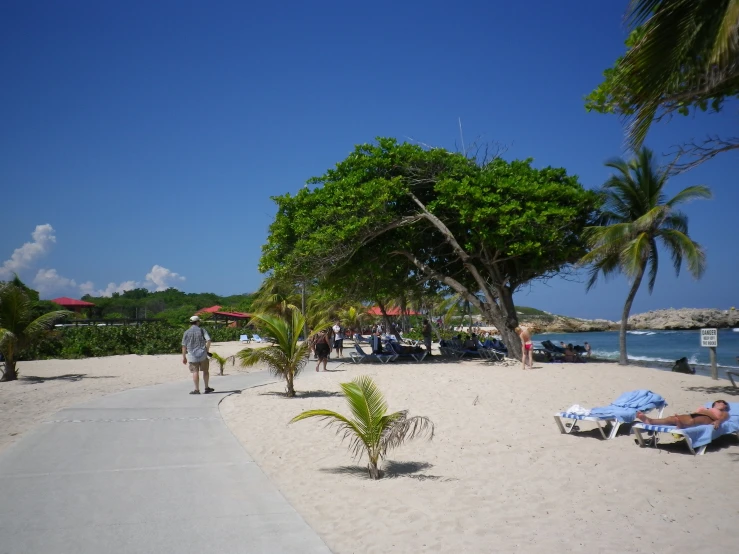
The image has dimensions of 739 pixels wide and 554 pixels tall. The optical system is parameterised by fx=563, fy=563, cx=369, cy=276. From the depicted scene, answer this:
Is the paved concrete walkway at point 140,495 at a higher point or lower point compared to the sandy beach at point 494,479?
higher

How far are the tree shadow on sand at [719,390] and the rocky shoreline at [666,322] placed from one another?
62.3 meters

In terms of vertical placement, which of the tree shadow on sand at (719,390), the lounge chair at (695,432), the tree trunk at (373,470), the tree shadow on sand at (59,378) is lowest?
the tree shadow on sand at (59,378)

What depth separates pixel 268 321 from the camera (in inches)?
428

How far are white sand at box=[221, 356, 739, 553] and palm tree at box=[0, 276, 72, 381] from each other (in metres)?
9.03

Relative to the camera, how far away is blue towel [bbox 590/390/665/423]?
731 centimetres

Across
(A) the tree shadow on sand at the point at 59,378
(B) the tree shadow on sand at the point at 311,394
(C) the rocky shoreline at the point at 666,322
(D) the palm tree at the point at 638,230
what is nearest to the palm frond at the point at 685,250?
(D) the palm tree at the point at 638,230

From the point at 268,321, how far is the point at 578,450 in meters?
6.24

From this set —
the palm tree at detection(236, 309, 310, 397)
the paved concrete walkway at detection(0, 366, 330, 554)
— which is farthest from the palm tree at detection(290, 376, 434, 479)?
the palm tree at detection(236, 309, 310, 397)

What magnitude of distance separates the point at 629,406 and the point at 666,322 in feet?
281

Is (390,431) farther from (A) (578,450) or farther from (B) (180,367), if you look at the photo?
(B) (180,367)

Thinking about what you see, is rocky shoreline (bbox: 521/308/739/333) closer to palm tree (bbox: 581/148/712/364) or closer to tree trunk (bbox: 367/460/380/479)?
palm tree (bbox: 581/148/712/364)

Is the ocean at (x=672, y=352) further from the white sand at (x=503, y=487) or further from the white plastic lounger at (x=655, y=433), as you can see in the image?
the white sand at (x=503, y=487)

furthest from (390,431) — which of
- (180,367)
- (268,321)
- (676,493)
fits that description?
(180,367)

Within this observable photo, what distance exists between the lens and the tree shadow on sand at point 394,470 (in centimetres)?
565
